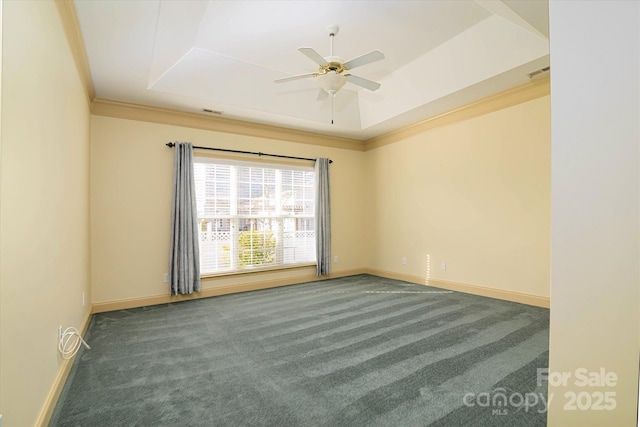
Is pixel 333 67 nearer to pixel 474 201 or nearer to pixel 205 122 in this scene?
pixel 205 122

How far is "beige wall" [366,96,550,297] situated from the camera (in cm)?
372

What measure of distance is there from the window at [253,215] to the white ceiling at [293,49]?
89cm

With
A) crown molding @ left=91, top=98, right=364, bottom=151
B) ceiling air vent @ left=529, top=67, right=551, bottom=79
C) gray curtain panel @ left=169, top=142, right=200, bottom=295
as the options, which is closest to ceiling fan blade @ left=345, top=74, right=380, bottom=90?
ceiling air vent @ left=529, top=67, right=551, bottom=79

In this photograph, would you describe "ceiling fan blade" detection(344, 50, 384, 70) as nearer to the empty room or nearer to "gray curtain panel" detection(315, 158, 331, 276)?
the empty room

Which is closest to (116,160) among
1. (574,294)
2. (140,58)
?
(140,58)

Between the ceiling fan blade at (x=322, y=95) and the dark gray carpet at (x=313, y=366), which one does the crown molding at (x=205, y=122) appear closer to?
the ceiling fan blade at (x=322, y=95)

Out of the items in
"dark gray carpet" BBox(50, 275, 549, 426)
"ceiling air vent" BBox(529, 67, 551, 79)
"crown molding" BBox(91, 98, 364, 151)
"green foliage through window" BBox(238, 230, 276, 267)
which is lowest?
"dark gray carpet" BBox(50, 275, 549, 426)

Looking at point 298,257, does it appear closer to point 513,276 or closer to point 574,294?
point 513,276

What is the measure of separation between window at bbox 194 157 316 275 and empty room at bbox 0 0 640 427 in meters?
0.03

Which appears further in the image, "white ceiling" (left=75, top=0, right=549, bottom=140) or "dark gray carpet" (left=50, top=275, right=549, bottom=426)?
A: "white ceiling" (left=75, top=0, right=549, bottom=140)

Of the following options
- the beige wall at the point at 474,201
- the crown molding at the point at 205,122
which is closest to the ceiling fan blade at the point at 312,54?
the crown molding at the point at 205,122

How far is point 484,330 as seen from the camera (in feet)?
9.70

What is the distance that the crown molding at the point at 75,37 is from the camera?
2.19 m

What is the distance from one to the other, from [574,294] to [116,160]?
4.65 meters
